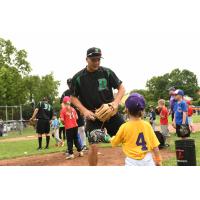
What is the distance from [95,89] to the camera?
572 cm

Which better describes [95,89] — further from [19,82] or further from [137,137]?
[19,82]

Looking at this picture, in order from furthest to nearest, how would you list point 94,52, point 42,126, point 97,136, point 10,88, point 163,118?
1. point 10,88
2. point 42,126
3. point 163,118
4. point 94,52
5. point 97,136

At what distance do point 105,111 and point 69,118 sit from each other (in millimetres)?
4492

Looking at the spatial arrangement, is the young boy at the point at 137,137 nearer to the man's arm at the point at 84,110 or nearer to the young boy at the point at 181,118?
the man's arm at the point at 84,110

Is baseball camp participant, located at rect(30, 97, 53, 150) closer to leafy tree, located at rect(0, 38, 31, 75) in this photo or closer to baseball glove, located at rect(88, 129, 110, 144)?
baseball glove, located at rect(88, 129, 110, 144)

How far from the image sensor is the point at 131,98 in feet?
14.5

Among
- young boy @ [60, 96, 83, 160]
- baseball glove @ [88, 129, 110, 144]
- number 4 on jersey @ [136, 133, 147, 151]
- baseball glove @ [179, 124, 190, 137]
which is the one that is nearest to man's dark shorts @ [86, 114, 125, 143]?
baseball glove @ [88, 129, 110, 144]

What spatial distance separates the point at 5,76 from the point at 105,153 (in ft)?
118

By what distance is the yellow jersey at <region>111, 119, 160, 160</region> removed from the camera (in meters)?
4.37

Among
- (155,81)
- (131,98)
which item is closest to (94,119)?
(131,98)

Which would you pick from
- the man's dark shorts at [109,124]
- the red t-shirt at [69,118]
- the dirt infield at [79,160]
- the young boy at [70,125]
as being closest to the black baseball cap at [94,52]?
the man's dark shorts at [109,124]

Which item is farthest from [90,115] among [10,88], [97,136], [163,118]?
[10,88]

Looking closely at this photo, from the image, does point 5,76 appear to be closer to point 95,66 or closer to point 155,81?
point 95,66

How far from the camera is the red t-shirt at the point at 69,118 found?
9.66 m
